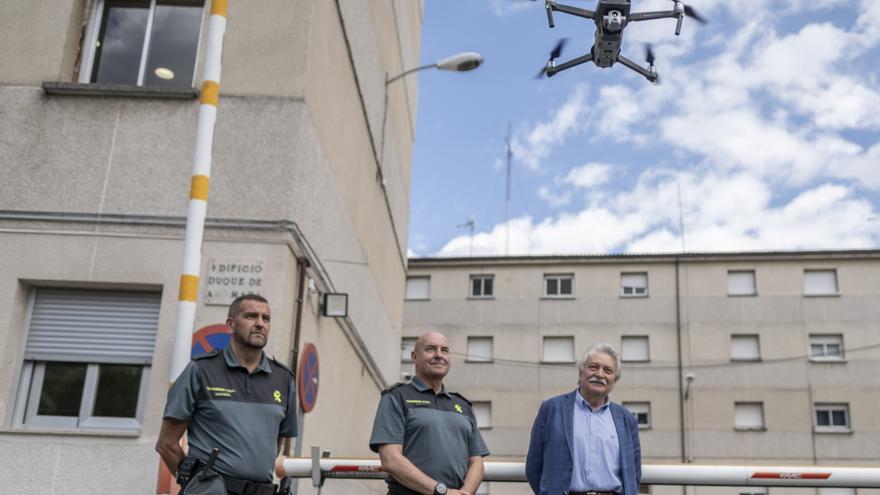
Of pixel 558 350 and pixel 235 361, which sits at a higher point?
pixel 558 350

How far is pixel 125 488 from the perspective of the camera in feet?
32.0

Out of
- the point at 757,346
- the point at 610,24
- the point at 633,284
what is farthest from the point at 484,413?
the point at 610,24

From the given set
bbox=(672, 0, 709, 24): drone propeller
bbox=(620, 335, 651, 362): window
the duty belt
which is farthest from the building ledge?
bbox=(620, 335, 651, 362): window

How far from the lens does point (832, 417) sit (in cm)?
4597

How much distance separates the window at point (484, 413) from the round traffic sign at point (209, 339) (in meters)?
39.8

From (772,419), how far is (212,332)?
41488 mm

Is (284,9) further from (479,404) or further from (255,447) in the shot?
(479,404)

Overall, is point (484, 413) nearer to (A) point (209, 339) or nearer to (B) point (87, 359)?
(B) point (87, 359)

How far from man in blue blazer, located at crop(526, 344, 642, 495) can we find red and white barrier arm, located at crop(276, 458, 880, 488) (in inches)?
9.9

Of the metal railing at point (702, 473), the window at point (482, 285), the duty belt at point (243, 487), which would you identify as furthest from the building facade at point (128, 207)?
the window at point (482, 285)

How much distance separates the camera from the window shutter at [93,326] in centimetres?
1055

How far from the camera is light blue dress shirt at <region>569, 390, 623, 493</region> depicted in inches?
230

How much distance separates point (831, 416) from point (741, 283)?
25.0 ft

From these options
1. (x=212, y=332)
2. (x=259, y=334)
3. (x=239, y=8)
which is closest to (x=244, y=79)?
(x=239, y=8)
